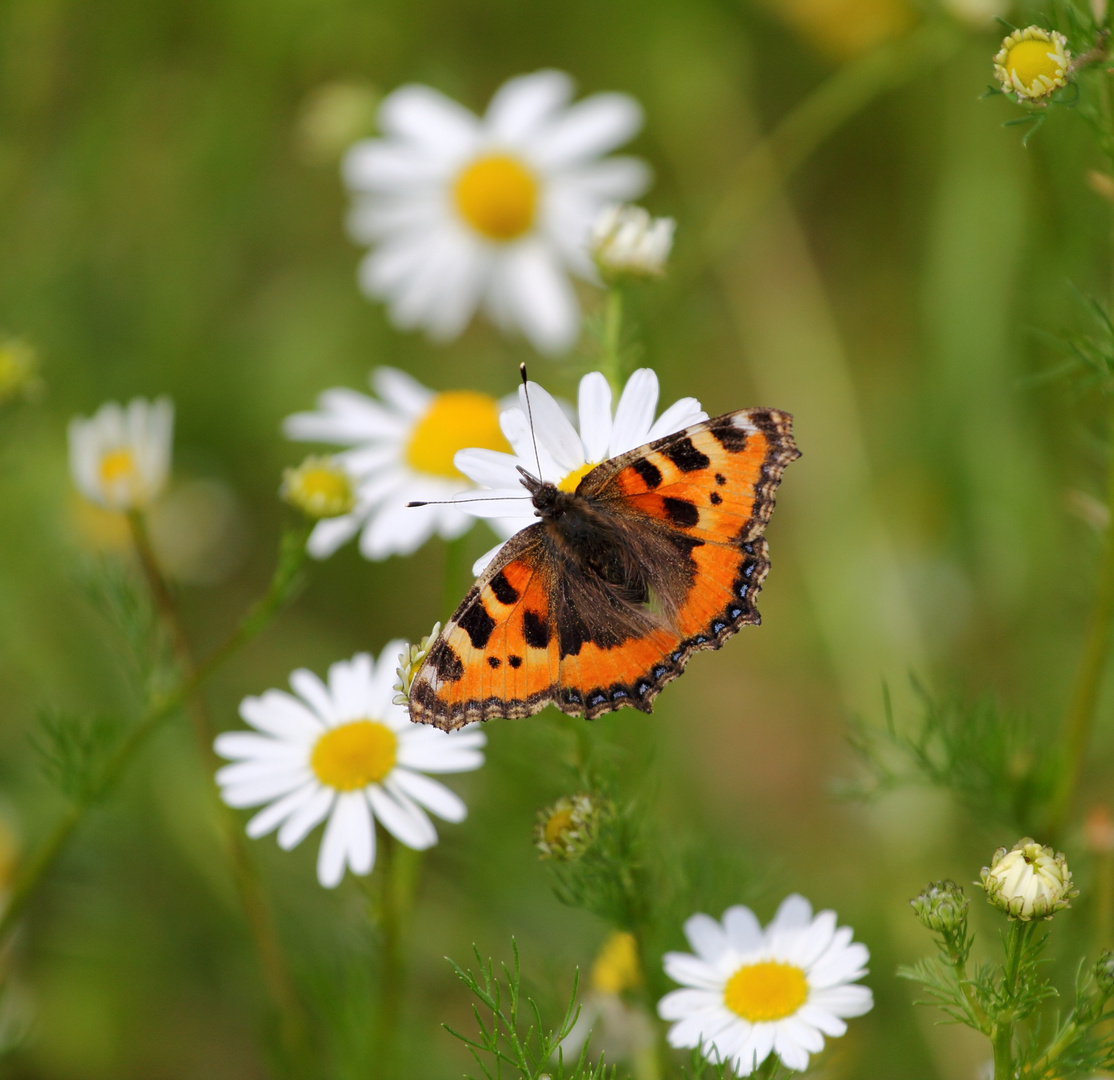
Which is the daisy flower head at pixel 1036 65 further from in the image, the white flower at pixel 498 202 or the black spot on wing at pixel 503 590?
the white flower at pixel 498 202

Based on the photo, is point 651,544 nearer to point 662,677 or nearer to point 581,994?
point 662,677

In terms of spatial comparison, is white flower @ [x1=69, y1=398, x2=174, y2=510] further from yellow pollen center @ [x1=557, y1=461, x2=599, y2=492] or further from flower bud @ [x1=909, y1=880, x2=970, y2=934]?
flower bud @ [x1=909, y1=880, x2=970, y2=934]

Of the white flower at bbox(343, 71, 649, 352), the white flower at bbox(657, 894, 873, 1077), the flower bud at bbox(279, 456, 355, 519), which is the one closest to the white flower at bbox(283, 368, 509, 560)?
the flower bud at bbox(279, 456, 355, 519)

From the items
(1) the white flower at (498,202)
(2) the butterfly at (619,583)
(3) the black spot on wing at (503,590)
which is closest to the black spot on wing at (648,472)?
(2) the butterfly at (619,583)

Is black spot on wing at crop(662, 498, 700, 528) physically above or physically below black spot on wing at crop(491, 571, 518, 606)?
above

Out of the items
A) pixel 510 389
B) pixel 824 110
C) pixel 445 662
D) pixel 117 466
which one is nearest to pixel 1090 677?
pixel 445 662

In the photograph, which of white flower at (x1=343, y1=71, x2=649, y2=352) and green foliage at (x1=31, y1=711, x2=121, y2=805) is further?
white flower at (x1=343, y1=71, x2=649, y2=352)
